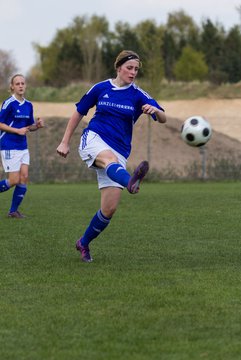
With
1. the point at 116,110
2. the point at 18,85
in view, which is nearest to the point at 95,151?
the point at 116,110

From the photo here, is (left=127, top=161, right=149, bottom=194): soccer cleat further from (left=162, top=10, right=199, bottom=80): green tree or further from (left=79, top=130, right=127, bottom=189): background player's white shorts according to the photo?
(left=162, top=10, right=199, bottom=80): green tree

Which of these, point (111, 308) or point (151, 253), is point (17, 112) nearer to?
point (151, 253)

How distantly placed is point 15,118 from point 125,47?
4947 cm

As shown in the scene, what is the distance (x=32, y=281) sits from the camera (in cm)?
647

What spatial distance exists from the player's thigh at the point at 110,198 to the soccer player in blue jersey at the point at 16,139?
4.48 m

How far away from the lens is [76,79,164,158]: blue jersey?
7.32 meters

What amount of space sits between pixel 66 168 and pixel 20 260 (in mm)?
18692

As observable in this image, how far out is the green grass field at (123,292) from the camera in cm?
450

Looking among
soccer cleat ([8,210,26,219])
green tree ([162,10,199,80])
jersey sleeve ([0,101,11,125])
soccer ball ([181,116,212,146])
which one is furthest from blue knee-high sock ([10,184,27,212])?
green tree ([162,10,199,80])

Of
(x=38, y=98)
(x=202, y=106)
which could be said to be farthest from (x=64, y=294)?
(x=38, y=98)

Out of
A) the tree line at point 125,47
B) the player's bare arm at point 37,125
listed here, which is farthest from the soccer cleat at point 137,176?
the tree line at point 125,47

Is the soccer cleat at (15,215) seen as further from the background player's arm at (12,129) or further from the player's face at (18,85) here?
the player's face at (18,85)

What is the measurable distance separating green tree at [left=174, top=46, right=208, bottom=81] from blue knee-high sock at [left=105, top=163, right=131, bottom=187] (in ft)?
168

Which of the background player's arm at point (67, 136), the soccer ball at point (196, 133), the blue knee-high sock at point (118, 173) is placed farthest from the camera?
the soccer ball at point (196, 133)
